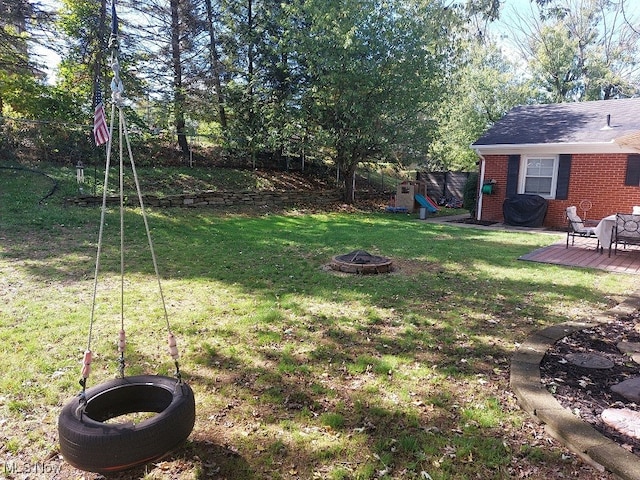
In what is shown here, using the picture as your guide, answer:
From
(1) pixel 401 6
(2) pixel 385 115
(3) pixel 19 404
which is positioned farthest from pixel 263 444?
(1) pixel 401 6

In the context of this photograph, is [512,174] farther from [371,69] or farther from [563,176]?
[371,69]

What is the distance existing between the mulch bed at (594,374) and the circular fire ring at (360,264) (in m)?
2.74

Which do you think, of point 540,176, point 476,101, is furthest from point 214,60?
point 476,101

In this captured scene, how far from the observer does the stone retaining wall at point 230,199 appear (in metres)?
11.0

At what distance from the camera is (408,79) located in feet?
44.1

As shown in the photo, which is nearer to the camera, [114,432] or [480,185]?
[114,432]

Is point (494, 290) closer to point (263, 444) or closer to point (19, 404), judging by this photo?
point (263, 444)

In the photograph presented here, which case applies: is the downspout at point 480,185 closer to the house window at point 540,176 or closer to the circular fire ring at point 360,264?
the house window at point 540,176

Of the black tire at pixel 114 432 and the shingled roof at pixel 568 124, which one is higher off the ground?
the shingled roof at pixel 568 124

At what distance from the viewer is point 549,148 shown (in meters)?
11.8

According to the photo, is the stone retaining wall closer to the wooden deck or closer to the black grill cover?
the black grill cover

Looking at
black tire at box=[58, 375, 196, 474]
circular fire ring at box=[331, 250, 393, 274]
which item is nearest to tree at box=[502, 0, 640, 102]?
circular fire ring at box=[331, 250, 393, 274]

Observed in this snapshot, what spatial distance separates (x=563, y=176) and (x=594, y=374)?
Result: 398 inches

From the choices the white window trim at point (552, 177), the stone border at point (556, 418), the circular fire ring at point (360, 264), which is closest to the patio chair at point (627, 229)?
the circular fire ring at point (360, 264)
